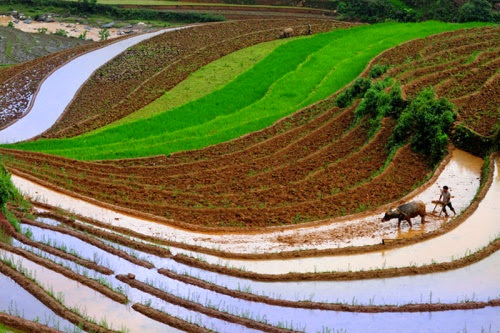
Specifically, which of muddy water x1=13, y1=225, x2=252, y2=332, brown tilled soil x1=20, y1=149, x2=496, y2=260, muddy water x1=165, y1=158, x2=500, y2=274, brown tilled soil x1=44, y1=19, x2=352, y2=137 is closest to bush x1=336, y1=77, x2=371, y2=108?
brown tilled soil x1=20, y1=149, x2=496, y2=260

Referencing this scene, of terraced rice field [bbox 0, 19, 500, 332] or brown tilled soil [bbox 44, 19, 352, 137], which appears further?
brown tilled soil [bbox 44, 19, 352, 137]

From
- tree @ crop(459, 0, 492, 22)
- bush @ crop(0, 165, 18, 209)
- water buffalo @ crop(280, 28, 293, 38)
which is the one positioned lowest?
bush @ crop(0, 165, 18, 209)

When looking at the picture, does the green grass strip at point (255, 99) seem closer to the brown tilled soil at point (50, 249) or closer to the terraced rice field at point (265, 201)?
Answer: the terraced rice field at point (265, 201)

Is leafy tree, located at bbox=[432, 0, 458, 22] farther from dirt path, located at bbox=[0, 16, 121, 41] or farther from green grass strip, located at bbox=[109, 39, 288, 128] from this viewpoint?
dirt path, located at bbox=[0, 16, 121, 41]

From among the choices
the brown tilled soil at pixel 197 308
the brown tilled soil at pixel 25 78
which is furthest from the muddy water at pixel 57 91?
the brown tilled soil at pixel 197 308


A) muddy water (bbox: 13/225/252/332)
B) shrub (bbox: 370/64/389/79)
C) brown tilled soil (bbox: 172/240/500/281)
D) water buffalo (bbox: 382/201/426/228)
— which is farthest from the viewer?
shrub (bbox: 370/64/389/79)

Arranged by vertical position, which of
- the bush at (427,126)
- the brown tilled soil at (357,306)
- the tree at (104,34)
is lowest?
the brown tilled soil at (357,306)

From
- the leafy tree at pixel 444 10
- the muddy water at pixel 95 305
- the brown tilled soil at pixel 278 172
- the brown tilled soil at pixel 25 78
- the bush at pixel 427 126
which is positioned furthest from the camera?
the leafy tree at pixel 444 10
